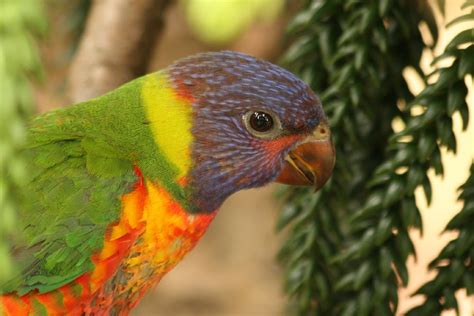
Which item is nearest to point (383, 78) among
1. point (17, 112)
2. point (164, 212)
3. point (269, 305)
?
point (164, 212)

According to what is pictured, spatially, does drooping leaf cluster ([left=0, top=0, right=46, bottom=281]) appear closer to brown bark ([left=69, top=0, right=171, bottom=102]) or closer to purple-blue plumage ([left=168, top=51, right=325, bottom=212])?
purple-blue plumage ([left=168, top=51, right=325, bottom=212])

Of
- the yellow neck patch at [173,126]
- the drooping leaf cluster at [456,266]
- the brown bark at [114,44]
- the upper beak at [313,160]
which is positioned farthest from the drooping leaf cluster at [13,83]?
the brown bark at [114,44]

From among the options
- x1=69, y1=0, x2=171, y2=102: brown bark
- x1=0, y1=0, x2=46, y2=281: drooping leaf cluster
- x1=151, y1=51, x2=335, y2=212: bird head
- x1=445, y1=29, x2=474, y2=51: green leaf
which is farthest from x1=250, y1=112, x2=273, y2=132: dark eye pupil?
x1=0, y1=0, x2=46, y2=281: drooping leaf cluster

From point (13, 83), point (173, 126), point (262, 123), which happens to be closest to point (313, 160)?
point (262, 123)

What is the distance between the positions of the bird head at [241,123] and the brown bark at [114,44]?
616mm

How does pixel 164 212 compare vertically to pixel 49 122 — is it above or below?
below

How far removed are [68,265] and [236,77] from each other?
535mm

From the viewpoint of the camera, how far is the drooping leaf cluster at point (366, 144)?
5.09ft

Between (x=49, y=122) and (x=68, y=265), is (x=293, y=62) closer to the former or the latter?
(x=49, y=122)

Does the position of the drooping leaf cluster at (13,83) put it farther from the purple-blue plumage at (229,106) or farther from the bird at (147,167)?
the purple-blue plumage at (229,106)

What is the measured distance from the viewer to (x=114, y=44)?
2.16 meters

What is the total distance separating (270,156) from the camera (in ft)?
5.19

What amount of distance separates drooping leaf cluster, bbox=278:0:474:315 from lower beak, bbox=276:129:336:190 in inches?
5.6

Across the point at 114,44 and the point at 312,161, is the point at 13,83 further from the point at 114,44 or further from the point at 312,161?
the point at 114,44
